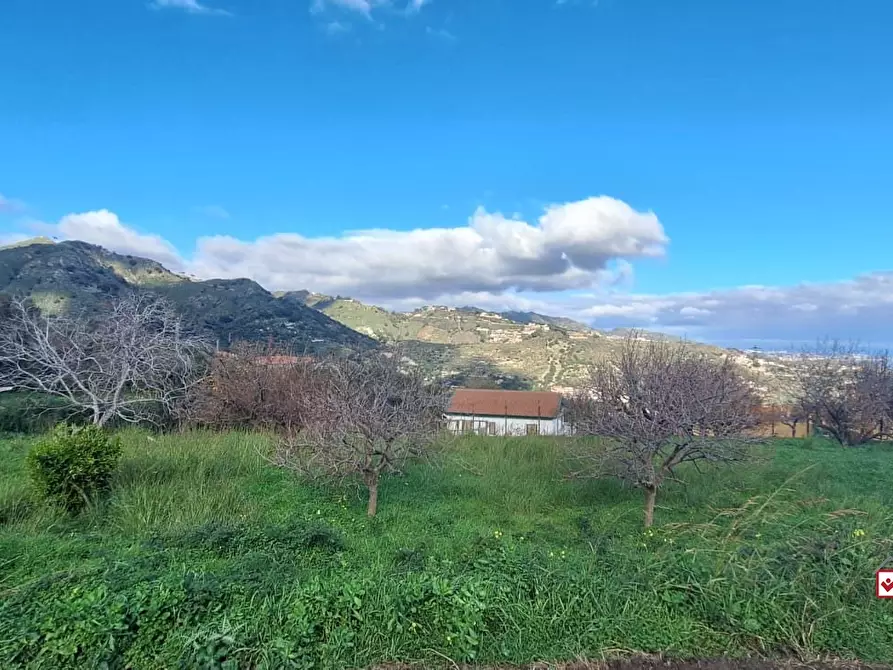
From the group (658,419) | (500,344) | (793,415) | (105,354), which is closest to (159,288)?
(500,344)

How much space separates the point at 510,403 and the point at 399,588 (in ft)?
120

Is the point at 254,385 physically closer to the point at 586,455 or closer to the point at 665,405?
the point at 586,455

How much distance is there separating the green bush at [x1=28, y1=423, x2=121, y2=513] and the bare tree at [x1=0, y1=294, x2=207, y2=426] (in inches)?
200

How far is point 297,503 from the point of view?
7.69 meters

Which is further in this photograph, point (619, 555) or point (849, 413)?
point (849, 413)

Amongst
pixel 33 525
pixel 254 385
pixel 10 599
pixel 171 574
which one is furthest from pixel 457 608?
pixel 254 385

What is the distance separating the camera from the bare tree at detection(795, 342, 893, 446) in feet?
67.2

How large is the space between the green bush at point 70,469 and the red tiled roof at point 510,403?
31.1 m

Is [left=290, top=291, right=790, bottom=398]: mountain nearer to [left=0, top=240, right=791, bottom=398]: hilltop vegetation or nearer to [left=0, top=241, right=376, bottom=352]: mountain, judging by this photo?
[left=0, top=240, right=791, bottom=398]: hilltop vegetation

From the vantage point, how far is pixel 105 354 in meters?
11.8

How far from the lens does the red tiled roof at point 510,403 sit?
38.2m

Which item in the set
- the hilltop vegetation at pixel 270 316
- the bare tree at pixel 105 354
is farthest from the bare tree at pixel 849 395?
the bare tree at pixel 105 354

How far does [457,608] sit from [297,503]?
4627 mm
